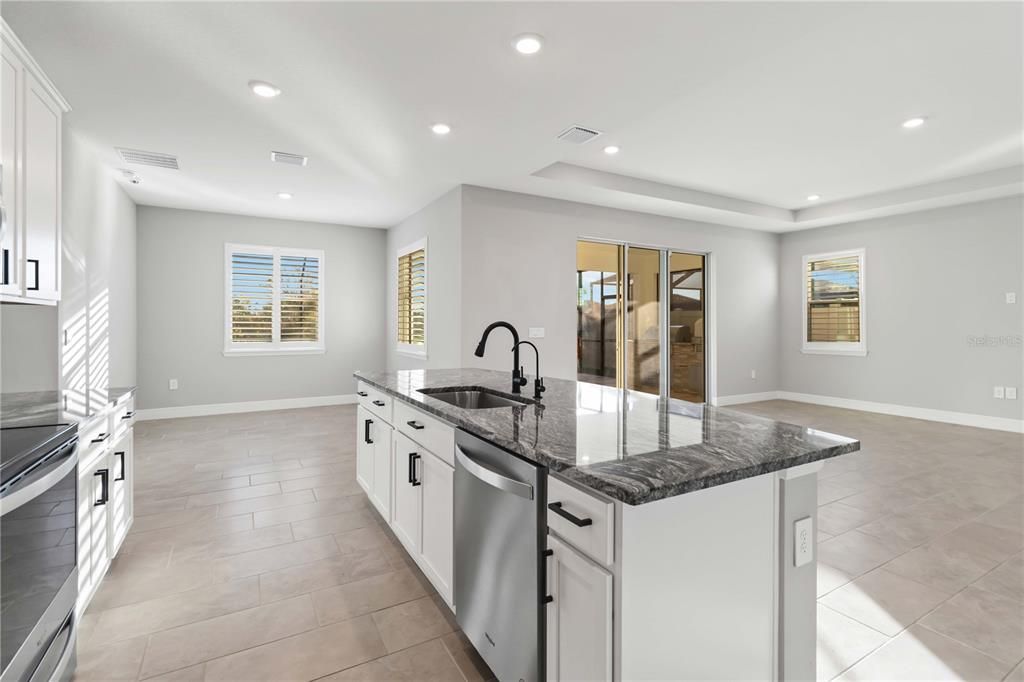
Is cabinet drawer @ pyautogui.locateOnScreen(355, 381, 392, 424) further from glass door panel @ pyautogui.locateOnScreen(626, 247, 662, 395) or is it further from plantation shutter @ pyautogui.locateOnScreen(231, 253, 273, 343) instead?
plantation shutter @ pyautogui.locateOnScreen(231, 253, 273, 343)

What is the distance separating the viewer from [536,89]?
314 centimetres

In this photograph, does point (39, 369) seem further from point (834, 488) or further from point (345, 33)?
point (834, 488)

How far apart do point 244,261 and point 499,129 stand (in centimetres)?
459

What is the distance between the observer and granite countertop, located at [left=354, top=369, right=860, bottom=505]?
1.14 metres

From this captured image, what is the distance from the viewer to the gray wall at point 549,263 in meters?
5.18

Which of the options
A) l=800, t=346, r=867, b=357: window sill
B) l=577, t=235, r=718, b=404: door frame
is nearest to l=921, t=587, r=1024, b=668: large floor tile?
l=577, t=235, r=718, b=404: door frame

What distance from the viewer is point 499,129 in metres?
3.74

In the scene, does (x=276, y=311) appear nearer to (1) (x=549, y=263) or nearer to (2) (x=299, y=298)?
(2) (x=299, y=298)

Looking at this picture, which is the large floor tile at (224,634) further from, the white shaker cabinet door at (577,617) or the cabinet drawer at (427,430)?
the white shaker cabinet door at (577,617)

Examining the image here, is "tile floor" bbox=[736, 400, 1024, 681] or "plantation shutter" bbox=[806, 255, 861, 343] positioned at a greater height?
"plantation shutter" bbox=[806, 255, 861, 343]

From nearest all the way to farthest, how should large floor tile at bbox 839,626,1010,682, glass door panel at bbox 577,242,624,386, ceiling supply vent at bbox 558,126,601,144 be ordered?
1. large floor tile at bbox 839,626,1010,682
2. ceiling supply vent at bbox 558,126,601,144
3. glass door panel at bbox 577,242,624,386

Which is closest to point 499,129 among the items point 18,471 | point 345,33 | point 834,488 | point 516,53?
point 516,53

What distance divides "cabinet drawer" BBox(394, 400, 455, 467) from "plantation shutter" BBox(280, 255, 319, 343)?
16.7 ft

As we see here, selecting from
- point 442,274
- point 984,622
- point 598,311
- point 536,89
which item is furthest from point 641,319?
point 984,622
